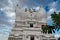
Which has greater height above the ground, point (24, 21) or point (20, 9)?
point (20, 9)

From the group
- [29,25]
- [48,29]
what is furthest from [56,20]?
[29,25]

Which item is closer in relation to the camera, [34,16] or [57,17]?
[57,17]

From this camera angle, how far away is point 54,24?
4406 cm

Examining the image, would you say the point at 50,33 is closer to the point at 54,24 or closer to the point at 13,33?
the point at 54,24

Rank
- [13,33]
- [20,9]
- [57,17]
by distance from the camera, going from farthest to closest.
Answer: [20,9] → [13,33] → [57,17]

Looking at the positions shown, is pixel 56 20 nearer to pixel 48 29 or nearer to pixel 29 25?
pixel 48 29

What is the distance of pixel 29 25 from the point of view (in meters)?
48.7

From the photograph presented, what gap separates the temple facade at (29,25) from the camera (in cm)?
4503

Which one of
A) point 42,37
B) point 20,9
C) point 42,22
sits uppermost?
point 20,9

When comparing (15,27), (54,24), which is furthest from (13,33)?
(54,24)

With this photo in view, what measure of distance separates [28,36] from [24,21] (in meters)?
5.79

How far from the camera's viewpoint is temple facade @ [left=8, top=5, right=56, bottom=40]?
4503cm

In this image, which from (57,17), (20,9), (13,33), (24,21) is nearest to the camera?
(57,17)

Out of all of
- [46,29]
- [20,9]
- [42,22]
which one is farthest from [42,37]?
[20,9]
